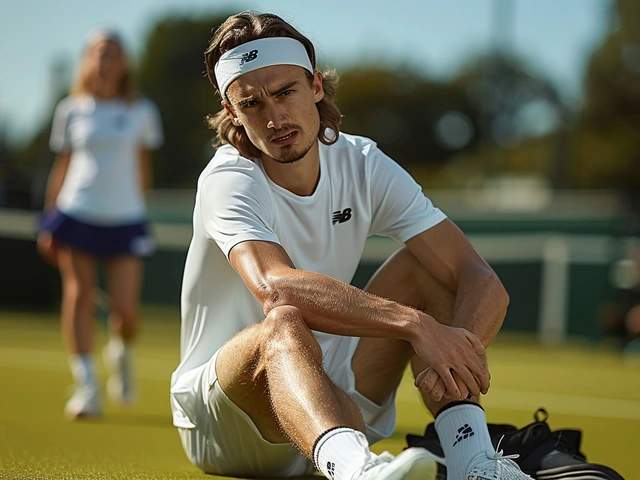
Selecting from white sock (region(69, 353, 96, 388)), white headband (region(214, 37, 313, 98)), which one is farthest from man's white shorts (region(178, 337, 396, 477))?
white sock (region(69, 353, 96, 388))

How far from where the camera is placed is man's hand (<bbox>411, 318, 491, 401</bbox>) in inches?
128

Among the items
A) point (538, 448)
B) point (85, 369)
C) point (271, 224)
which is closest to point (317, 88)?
point (271, 224)

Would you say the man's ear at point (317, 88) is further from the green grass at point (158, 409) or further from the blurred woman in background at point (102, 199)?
the blurred woman in background at point (102, 199)

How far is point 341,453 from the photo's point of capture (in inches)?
115

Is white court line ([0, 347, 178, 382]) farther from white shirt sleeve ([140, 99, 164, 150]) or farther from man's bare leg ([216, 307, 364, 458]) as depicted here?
man's bare leg ([216, 307, 364, 458])

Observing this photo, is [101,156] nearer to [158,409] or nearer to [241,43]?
[158,409]

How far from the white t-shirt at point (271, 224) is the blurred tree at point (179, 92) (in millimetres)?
39323

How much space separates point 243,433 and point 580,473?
1089 mm

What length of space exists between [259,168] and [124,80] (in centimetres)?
352

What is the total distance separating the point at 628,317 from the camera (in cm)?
1153

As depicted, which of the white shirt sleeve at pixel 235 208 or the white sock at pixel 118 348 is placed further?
the white sock at pixel 118 348

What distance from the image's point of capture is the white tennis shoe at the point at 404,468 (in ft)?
8.98

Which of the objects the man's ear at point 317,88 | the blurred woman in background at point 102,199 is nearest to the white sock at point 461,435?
the man's ear at point 317,88

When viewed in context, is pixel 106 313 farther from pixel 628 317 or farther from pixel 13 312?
pixel 628 317
